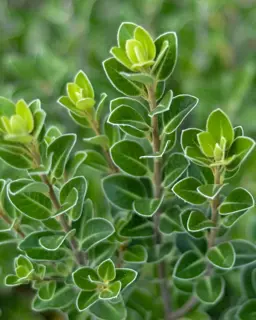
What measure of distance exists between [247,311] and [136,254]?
16 cm

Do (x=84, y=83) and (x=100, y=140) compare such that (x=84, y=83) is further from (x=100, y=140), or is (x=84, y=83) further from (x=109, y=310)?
(x=109, y=310)

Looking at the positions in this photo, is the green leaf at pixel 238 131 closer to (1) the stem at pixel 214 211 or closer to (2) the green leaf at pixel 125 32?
(1) the stem at pixel 214 211

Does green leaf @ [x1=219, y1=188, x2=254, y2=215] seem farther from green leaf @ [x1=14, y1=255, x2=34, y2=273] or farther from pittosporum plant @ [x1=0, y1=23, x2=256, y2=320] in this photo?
green leaf @ [x1=14, y1=255, x2=34, y2=273]

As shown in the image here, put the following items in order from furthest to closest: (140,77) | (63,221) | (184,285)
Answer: (184,285), (63,221), (140,77)

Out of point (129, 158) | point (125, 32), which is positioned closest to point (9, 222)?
point (129, 158)

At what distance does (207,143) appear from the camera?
56cm

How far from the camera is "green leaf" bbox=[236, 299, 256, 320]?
679mm

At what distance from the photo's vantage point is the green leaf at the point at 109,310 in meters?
0.64

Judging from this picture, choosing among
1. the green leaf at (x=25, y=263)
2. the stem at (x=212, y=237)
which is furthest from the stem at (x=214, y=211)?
the green leaf at (x=25, y=263)

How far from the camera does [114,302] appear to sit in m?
0.65

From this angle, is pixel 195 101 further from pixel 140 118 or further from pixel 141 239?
pixel 141 239

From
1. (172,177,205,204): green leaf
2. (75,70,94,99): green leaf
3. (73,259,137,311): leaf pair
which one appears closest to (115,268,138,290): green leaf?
(73,259,137,311): leaf pair

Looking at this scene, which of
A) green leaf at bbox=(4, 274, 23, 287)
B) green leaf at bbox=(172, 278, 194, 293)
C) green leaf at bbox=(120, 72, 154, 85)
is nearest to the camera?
green leaf at bbox=(120, 72, 154, 85)

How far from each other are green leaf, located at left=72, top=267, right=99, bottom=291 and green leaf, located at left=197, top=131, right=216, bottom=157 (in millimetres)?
186
